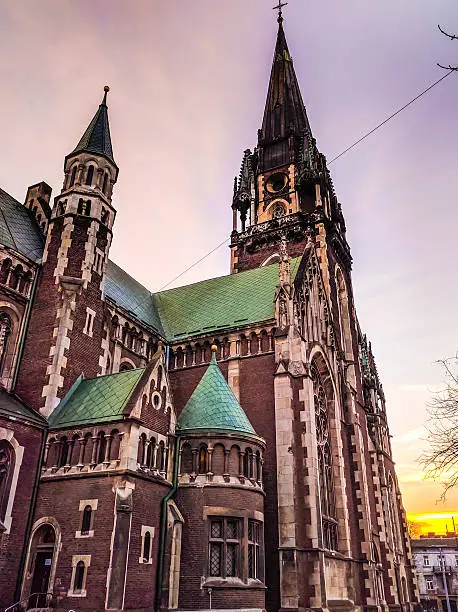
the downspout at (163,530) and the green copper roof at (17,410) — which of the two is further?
the green copper roof at (17,410)

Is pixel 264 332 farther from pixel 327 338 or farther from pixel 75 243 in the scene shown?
pixel 75 243

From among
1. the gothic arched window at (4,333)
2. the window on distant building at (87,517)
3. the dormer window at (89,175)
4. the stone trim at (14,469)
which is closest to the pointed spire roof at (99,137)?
the dormer window at (89,175)

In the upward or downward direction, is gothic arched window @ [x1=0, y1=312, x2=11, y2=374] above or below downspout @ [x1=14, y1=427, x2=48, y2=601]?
above

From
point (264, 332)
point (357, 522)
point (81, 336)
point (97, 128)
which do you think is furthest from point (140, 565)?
point (97, 128)

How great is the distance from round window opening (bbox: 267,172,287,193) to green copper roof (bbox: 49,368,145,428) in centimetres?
3094

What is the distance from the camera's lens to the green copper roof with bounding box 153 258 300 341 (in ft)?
103

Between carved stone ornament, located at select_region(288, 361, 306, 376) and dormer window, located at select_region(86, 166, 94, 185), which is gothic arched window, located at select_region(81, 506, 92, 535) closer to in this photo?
carved stone ornament, located at select_region(288, 361, 306, 376)

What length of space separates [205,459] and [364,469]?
16.4 meters

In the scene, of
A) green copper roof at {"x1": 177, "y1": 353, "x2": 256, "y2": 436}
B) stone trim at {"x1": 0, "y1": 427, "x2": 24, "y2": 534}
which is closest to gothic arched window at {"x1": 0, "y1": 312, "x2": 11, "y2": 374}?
stone trim at {"x1": 0, "y1": 427, "x2": 24, "y2": 534}

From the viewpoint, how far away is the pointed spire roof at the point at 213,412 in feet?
75.4

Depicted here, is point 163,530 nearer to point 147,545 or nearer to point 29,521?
point 147,545

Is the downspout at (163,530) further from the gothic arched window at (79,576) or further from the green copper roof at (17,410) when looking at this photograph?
the green copper roof at (17,410)

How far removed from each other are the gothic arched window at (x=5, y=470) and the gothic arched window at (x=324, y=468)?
14694mm

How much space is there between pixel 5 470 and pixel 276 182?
36.9 metres
